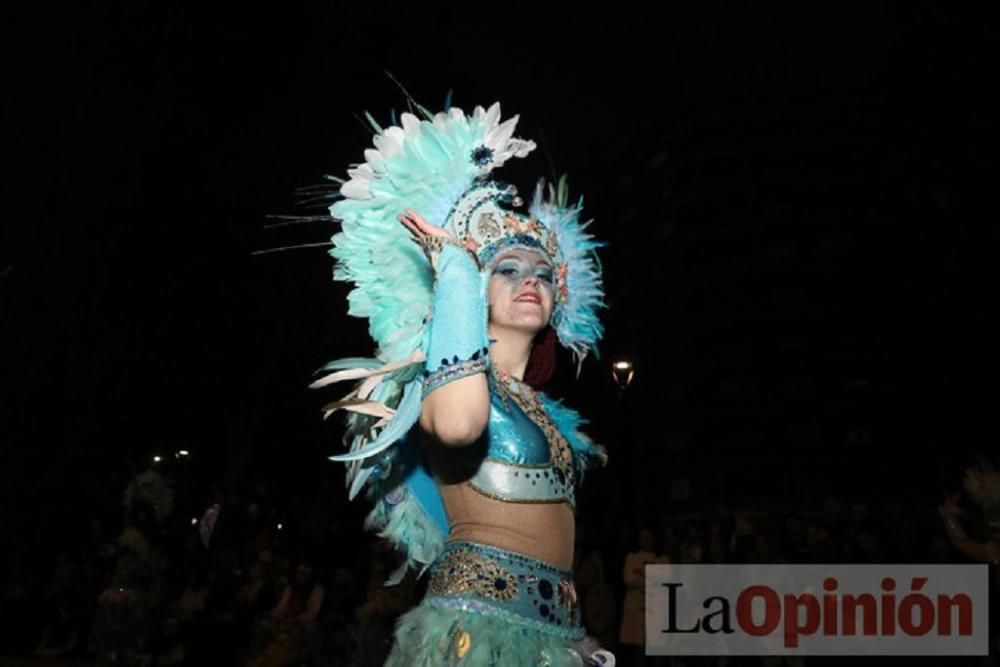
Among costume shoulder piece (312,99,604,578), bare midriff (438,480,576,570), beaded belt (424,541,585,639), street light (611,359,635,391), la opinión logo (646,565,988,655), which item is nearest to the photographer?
beaded belt (424,541,585,639)

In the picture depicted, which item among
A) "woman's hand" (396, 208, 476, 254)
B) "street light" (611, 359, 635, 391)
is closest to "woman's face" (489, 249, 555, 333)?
"woman's hand" (396, 208, 476, 254)

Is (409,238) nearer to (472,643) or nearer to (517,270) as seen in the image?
(517,270)

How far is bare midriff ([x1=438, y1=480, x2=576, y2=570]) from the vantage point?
284 centimetres

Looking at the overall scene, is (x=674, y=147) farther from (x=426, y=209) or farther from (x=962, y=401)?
(x=426, y=209)

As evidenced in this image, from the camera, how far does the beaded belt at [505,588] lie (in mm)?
2734

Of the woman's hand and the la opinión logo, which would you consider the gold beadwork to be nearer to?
the woman's hand

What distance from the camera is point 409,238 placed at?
3.21m

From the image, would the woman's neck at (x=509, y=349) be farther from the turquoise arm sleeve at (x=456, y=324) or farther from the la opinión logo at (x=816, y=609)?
the la opinión logo at (x=816, y=609)

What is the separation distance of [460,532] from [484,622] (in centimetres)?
31

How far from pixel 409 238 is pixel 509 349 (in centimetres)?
45

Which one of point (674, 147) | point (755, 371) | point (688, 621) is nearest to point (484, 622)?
point (688, 621)

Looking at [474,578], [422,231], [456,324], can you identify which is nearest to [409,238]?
[422,231]

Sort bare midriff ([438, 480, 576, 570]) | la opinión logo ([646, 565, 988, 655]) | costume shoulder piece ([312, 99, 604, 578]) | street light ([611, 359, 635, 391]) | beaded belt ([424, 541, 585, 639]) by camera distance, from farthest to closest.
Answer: street light ([611, 359, 635, 391]), la opinión logo ([646, 565, 988, 655]), costume shoulder piece ([312, 99, 604, 578]), bare midriff ([438, 480, 576, 570]), beaded belt ([424, 541, 585, 639])

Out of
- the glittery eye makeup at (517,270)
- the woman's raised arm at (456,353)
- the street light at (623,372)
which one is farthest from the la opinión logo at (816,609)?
the woman's raised arm at (456,353)
